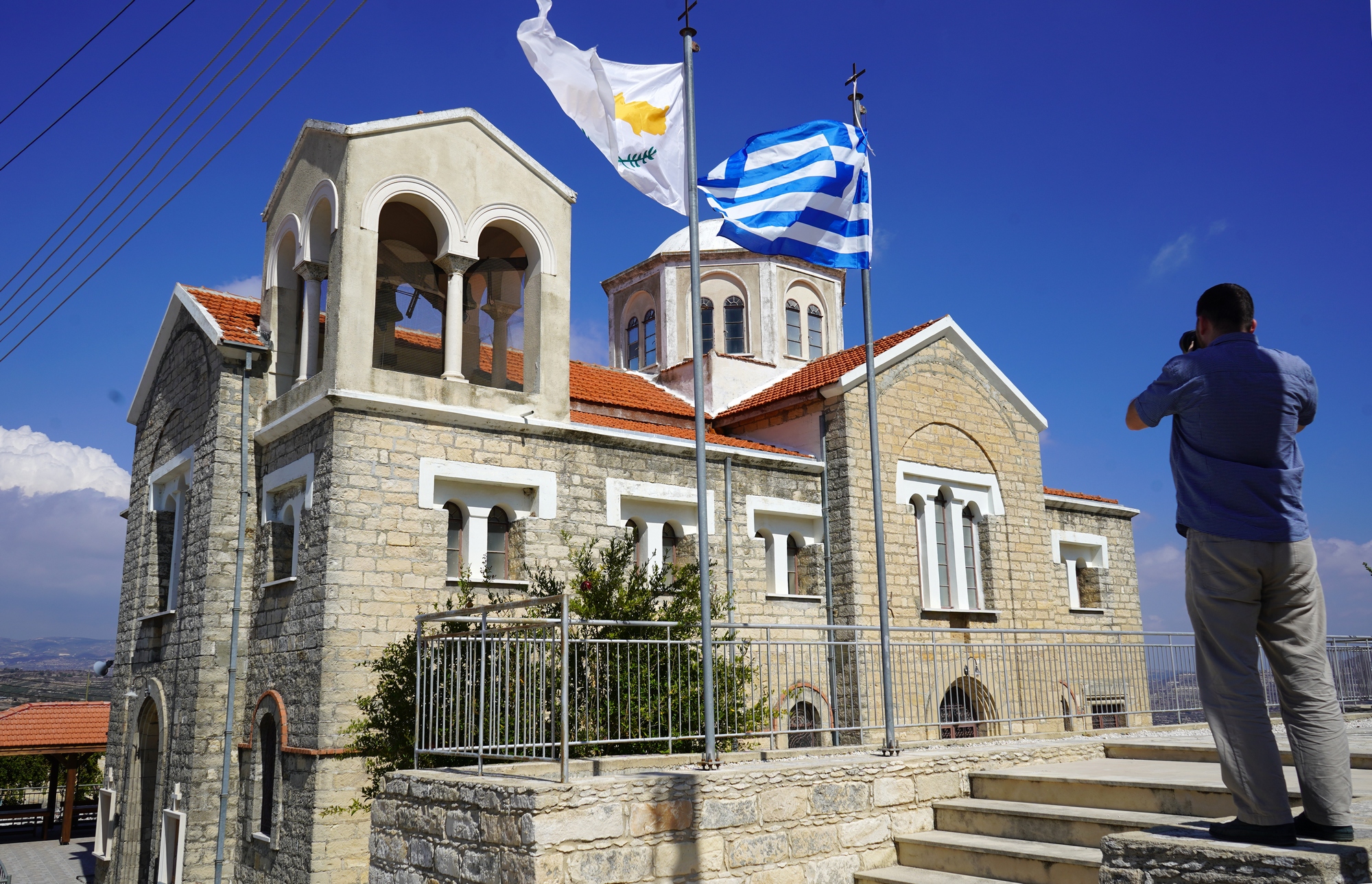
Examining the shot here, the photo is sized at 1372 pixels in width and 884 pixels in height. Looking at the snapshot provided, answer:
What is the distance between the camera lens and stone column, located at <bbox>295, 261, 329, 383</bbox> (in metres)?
14.3

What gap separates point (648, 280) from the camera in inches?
898

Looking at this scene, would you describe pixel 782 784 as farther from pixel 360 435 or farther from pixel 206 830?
pixel 206 830

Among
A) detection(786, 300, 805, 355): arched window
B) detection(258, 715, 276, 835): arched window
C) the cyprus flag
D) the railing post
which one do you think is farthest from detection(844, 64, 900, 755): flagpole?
detection(786, 300, 805, 355): arched window

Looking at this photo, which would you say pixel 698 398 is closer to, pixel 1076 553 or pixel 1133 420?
pixel 1133 420

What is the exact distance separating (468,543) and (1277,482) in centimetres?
1071

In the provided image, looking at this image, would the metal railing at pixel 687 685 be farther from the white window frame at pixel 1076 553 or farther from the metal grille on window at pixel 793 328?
the metal grille on window at pixel 793 328

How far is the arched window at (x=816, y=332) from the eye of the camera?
2288 centimetres

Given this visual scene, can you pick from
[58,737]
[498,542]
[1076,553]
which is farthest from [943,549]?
[58,737]

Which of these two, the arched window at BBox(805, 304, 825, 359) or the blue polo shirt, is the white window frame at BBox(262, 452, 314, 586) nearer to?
the blue polo shirt

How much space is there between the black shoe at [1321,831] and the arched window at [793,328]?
18.6m

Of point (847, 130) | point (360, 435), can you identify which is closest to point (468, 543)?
point (360, 435)

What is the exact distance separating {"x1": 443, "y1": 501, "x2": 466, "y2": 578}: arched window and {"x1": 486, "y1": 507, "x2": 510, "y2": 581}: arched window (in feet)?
1.17

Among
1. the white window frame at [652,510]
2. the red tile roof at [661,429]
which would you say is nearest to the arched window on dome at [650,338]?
the red tile roof at [661,429]

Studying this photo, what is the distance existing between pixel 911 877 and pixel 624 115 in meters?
6.40
